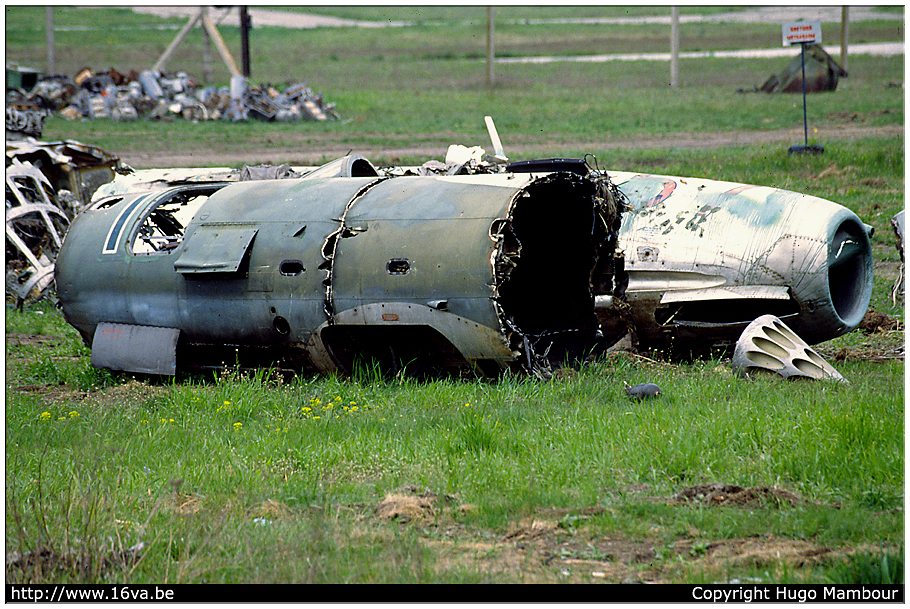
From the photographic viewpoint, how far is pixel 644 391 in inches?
313

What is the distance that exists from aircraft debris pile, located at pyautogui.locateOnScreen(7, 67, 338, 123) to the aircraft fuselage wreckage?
2083 cm

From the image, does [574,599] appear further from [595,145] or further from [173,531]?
[595,145]

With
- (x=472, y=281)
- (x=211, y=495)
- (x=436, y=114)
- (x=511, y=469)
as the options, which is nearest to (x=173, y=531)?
(x=211, y=495)

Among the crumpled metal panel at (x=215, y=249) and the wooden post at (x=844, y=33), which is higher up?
the wooden post at (x=844, y=33)

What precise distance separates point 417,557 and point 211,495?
1.70 metres

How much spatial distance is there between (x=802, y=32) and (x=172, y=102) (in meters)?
21.6

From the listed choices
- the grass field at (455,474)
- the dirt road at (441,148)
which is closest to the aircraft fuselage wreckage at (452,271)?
the grass field at (455,474)

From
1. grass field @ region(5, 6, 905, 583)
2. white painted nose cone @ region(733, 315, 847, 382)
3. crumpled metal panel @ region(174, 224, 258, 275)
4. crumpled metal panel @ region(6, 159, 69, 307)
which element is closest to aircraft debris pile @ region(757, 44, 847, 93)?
grass field @ region(5, 6, 905, 583)

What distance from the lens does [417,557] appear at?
16.2 ft

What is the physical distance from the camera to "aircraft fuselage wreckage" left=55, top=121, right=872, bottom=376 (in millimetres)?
8258

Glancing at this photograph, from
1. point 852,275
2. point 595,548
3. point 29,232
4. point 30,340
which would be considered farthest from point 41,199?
point 595,548

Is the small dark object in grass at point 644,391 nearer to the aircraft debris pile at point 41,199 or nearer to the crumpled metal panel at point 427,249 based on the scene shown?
the crumpled metal panel at point 427,249

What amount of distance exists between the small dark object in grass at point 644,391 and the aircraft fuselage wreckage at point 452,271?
0.95m

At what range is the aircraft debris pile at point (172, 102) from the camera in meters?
30.8
